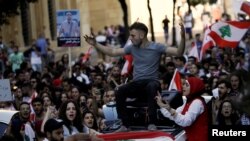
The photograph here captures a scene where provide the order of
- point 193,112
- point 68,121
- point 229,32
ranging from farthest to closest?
point 229,32 < point 68,121 < point 193,112

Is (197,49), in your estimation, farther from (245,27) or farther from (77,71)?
(245,27)

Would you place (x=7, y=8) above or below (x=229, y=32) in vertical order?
above

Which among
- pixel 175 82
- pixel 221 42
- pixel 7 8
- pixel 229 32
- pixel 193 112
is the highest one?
pixel 7 8

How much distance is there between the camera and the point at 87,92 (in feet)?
55.7

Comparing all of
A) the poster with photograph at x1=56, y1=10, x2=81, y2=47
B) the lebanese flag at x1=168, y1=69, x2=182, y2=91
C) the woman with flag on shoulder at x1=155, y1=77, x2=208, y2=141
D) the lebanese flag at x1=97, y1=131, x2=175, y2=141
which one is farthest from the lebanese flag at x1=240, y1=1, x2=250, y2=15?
the lebanese flag at x1=97, y1=131, x2=175, y2=141

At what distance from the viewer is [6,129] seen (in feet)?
32.5

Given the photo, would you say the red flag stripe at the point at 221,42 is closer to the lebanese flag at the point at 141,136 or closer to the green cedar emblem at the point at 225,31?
the green cedar emblem at the point at 225,31

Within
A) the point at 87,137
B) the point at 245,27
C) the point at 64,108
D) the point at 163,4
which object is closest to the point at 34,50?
the point at 163,4

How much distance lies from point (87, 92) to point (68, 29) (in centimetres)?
295

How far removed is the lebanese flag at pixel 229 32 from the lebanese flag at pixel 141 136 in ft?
24.3

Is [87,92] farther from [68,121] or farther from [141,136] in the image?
[141,136]

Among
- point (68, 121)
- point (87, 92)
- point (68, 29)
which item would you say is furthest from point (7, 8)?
point (68, 121)

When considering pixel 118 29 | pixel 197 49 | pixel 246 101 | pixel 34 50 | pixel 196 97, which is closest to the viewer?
pixel 246 101

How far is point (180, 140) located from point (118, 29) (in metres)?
36.1
